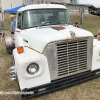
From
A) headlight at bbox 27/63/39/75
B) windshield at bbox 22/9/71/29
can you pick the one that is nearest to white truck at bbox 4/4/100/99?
headlight at bbox 27/63/39/75

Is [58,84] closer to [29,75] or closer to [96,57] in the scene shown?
[29,75]

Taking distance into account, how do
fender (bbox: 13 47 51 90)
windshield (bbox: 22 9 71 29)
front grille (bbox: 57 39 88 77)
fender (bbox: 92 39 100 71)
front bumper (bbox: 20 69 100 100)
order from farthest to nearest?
windshield (bbox: 22 9 71 29), fender (bbox: 92 39 100 71), front grille (bbox: 57 39 88 77), front bumper (bbox: 20 69 100 100), fender (bbox: 13 47 51 90)

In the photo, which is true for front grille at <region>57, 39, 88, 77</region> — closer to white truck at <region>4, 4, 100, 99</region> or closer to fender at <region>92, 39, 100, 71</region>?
white truck at <region>4, 4, 100, 99</region>

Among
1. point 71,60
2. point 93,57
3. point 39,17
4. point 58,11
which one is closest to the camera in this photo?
point 71,60

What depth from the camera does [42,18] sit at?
392 centimetres

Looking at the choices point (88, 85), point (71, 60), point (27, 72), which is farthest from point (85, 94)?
point (27, 72)

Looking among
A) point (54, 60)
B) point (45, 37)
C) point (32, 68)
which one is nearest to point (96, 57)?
point (54, 60)

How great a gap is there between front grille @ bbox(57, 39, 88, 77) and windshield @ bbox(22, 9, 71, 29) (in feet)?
4.47

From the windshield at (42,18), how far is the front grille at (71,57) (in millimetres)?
1364

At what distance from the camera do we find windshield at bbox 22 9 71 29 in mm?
3828

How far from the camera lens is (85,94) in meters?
3.15

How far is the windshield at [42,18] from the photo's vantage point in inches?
151

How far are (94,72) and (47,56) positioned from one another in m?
1.61

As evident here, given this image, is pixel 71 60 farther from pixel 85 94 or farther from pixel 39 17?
pixel 39 17
